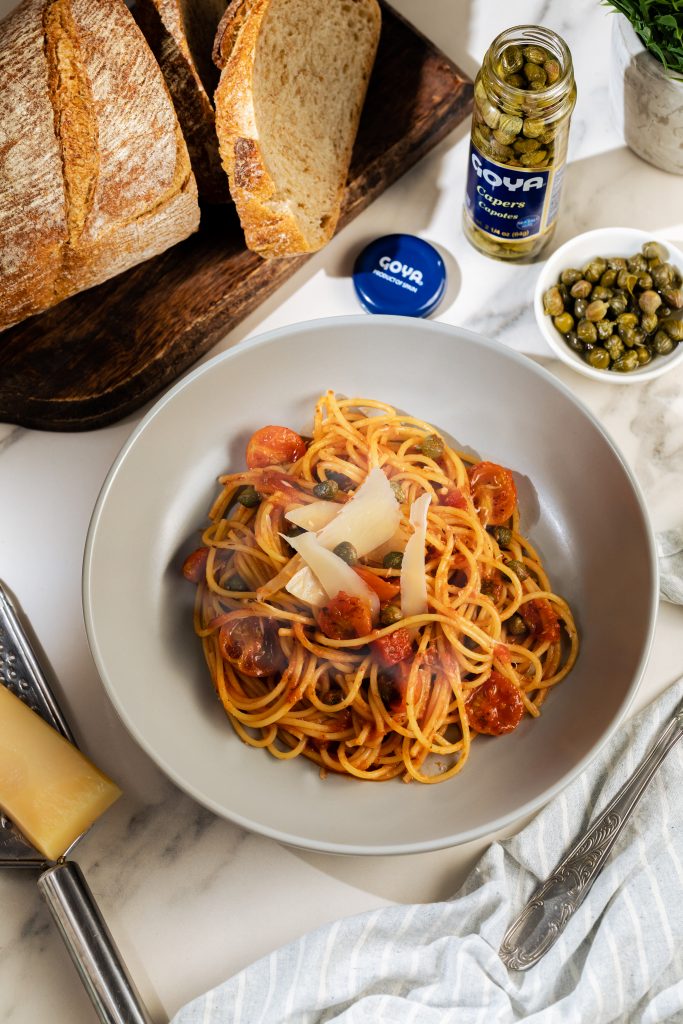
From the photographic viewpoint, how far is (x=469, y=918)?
6.90 ft

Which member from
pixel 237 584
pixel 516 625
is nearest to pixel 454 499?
pixel 516 625

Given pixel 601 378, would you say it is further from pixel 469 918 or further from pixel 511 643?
pixel 469 918

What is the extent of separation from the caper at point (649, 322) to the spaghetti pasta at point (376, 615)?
533 mm

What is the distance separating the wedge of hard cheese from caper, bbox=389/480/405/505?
90 cm

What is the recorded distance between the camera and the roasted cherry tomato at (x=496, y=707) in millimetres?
2092

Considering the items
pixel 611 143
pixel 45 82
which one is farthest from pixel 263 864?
pixel 611 143

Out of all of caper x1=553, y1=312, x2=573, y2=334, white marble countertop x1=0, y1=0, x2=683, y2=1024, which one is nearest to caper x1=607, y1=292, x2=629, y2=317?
caper x1=553, y1=312, x2=573, y2=334

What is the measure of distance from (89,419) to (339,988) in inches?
57.6

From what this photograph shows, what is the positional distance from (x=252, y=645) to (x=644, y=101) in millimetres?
1705

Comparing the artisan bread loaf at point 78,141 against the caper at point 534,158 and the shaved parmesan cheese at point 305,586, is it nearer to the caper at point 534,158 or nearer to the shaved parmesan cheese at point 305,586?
the caper at point 534,158

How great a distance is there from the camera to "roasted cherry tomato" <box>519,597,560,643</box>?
2.18m

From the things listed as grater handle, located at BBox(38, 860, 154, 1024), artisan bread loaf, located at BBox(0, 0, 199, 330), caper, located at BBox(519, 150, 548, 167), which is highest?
artisan bread loaf, located at BBox(0, 0, 199, 330)

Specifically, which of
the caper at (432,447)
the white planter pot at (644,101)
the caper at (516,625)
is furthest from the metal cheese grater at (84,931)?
the white planter pot at (644,101)

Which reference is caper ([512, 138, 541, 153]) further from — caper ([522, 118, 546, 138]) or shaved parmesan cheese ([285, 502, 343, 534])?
shaved parmesan cheese ([285, 502, 343, 534])
